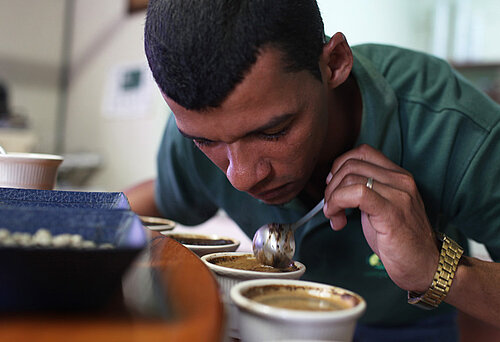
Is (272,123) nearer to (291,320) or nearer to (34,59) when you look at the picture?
(291,320)

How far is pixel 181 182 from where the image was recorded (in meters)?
1.39

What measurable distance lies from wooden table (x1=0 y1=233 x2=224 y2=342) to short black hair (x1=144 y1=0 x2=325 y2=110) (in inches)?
12.3

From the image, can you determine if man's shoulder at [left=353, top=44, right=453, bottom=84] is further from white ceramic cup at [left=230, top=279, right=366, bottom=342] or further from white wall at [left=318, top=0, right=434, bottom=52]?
white wall at [left=318, top=0, right=434, bottom=52]

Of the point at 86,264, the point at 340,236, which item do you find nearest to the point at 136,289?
the point at 86,264

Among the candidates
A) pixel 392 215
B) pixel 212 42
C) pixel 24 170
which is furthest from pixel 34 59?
pixel 392 215

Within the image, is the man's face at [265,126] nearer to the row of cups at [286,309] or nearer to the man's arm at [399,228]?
the man's arm at [399,228]

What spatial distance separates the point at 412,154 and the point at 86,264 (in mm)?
801

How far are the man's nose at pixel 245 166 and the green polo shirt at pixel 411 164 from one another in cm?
29

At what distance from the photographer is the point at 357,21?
8.46 feet

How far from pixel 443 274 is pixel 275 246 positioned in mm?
273

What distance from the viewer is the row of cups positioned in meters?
0.43

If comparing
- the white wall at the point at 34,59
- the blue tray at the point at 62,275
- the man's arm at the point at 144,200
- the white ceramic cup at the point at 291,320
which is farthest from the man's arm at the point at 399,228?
the white wall at the point at 34,59

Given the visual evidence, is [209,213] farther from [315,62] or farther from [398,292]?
[315,62]

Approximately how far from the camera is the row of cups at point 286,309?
43 centimetres
